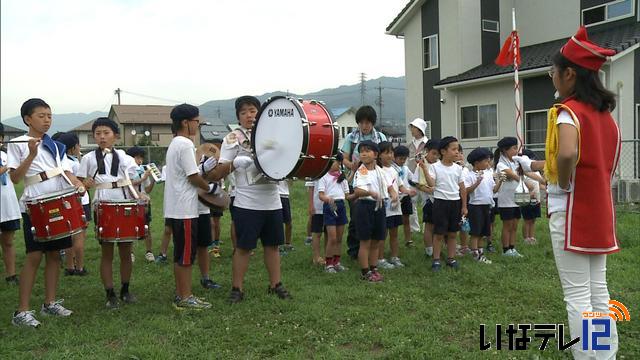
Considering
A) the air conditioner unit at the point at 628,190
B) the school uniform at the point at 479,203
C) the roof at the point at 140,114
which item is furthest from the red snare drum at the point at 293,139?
the roof at the point at 140,114

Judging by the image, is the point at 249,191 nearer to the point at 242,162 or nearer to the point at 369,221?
the point at 242,162

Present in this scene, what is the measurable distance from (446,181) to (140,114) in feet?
195

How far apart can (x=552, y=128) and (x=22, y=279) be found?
4.82 meters

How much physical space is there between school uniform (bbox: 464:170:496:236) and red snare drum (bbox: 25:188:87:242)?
211 inches

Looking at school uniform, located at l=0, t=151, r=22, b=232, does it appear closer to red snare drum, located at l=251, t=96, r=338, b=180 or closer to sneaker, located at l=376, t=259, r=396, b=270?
red snare drum, located at l=251, t=96, r=338, b=180

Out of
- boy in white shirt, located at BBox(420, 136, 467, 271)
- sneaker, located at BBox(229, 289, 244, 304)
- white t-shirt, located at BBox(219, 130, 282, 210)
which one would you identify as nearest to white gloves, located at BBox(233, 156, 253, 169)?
white t-shirt, located at BBox(219, 130, 282, 210)

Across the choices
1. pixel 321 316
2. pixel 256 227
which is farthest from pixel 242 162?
pixel 321 316

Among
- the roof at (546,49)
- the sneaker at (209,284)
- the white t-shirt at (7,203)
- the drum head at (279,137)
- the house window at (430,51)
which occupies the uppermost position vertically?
the house window at (430,51)

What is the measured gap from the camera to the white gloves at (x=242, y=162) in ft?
17.4

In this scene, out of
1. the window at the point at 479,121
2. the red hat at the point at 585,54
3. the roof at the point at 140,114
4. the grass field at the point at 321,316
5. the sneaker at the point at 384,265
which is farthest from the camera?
the roof at the point at 140,114

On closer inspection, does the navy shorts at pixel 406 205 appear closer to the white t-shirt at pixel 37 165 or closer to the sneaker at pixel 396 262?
the sneaker at pixel 396 262

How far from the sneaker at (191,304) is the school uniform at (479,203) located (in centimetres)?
424

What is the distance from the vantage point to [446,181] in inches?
276

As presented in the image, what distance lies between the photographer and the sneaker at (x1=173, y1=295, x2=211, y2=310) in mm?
5266
